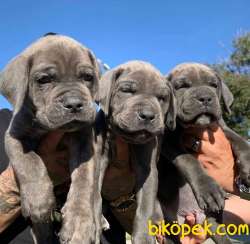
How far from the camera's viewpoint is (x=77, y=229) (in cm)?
280

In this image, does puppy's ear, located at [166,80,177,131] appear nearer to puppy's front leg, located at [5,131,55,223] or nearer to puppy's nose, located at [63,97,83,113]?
puppy's nose, located at [63,97,83,113]

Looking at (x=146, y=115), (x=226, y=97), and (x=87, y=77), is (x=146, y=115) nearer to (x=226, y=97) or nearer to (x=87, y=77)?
(x=87, y=77)

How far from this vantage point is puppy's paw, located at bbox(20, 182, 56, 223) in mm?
2889

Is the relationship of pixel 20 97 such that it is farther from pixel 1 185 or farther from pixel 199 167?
pixel 199 167

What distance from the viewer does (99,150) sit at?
11.4ft

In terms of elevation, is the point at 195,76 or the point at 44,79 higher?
the point at 195,76

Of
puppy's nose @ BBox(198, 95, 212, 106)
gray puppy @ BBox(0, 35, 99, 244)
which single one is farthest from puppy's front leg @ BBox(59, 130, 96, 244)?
→ puppy's nose @ BBox(198, 95, 212, 106)

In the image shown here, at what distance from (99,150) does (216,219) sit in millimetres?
1595

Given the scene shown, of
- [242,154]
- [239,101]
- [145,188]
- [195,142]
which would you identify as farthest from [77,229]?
[239,101]

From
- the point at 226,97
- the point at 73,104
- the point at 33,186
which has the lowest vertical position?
the point at 33,186

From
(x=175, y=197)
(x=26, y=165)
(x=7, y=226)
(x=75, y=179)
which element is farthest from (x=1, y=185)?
(x=175, y=197)

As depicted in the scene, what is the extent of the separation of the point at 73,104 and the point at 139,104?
72 cm

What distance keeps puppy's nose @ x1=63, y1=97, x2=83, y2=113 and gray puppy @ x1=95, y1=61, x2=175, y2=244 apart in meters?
0.51

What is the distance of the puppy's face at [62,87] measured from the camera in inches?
119
